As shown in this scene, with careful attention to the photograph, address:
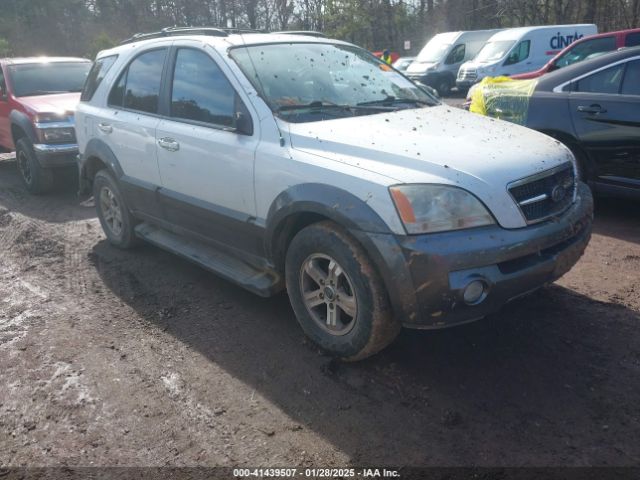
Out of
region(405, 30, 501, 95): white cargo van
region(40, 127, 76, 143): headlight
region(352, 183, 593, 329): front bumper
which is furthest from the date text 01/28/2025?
region(405, 30, 501, 95): white cargo van

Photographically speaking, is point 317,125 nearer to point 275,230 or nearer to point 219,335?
point 275,230

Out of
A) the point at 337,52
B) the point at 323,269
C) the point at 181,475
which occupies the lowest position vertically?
the point at 181,475

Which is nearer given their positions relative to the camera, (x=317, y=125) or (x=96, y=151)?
(x=317, y=125)

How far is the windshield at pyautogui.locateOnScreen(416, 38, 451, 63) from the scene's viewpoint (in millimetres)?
22562

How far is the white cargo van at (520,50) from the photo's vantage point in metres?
18.9

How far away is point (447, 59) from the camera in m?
22.4

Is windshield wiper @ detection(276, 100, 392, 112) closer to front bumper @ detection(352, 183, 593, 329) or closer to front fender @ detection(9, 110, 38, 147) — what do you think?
front bumper @ detection(352, 183, 593, 329)

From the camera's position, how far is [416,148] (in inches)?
129

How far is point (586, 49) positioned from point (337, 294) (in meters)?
11.2

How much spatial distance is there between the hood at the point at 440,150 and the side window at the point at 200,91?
67 cm

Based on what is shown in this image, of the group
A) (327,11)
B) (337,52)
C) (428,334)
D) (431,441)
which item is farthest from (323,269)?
(327,11)

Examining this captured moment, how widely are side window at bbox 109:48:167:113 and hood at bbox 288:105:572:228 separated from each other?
1.74 metres

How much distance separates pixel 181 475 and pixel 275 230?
1526 mm

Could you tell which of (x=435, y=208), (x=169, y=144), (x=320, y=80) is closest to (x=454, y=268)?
(x=435, y=208)
